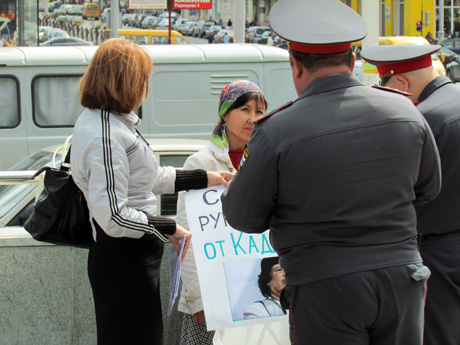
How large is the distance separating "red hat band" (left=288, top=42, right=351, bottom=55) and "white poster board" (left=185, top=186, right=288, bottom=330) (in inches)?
43.8

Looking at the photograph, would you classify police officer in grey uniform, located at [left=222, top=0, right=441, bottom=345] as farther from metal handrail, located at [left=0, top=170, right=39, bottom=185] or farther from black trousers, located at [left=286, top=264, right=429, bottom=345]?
metal handrail, located at [left=0, top=170, right=39, bottom=185]

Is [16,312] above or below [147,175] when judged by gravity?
below

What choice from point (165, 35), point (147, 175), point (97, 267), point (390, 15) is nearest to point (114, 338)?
point (97, 267)

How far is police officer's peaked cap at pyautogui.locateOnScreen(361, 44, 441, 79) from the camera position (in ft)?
10.1

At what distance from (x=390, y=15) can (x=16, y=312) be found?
186ft

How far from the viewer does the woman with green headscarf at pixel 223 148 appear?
A: 3301 millimetres

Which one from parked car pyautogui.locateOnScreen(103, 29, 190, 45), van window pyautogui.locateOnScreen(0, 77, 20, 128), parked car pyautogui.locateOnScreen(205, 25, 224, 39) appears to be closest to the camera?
van window pyautogui.locateOnScreen(0, 77, 20, 128)

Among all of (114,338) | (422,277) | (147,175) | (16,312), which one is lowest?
(16,312)

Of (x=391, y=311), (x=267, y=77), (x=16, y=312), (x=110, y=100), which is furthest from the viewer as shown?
(x=267, y=77)

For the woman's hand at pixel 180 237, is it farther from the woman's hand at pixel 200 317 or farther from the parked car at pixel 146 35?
the parked car at pixel 146 35

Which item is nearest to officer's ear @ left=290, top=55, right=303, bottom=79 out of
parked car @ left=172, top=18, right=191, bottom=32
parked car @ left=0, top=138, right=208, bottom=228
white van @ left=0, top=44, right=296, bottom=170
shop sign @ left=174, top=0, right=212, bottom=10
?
parked car @ left=0, top=138, right=208, bottom=228

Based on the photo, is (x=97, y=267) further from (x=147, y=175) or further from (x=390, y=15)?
(x=390, y=15)

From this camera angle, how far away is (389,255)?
2225 millimetres

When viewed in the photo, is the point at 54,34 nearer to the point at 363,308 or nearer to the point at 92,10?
the point at 92,10
